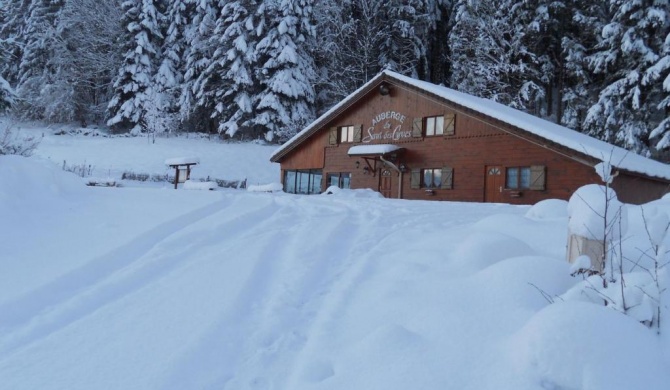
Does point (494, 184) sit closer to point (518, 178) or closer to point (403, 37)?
point (518, 178)

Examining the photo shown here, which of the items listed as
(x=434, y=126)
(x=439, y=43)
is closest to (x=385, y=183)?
(x=434, y=126)

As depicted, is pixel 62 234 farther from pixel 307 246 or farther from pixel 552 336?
pixel 552 336

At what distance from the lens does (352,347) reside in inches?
122

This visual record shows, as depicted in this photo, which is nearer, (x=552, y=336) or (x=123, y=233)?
(x=552, y=336)

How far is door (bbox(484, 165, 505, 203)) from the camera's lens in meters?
16.7

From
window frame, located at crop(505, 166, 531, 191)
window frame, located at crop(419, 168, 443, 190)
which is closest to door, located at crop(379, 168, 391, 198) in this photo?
window frame, located at crop(419, 168, 443, 190)

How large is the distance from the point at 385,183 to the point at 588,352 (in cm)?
1805

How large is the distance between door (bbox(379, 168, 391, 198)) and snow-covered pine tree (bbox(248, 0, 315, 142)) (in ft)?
42.0

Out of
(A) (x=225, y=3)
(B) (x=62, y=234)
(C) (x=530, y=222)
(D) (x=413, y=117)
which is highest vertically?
(A) (x=225, y=3)

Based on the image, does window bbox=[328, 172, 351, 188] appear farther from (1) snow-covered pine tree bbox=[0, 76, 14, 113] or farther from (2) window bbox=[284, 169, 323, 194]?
(1) snow-covered pine tree bbox=[0, 76, 14, 113]

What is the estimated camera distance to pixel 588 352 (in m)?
2.38

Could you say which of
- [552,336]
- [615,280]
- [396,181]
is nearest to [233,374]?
[552,336]

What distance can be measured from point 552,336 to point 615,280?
919 mm

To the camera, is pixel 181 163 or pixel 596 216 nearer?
pixel 596 216
